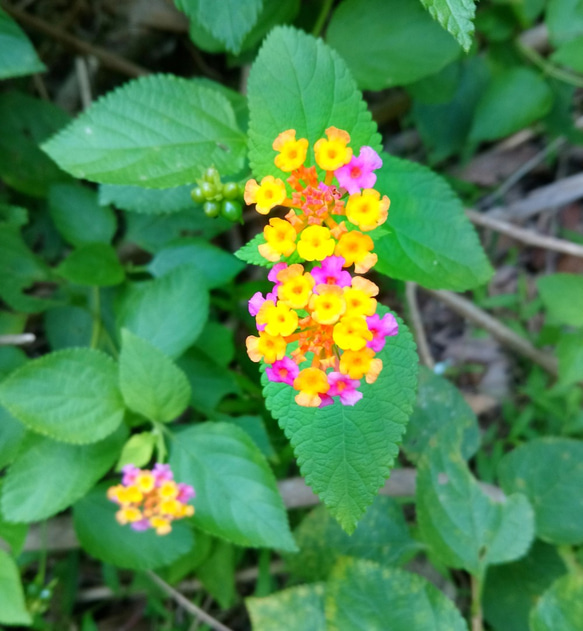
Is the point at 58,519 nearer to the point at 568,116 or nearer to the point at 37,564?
the point at 37,564

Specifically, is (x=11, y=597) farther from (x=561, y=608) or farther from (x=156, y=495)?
(x=561, y=608)

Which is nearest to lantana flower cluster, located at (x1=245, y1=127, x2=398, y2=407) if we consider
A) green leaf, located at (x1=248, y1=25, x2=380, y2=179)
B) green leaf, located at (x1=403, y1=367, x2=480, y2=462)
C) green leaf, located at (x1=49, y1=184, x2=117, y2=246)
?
green leaf, located at (x1=248, y1=25, x2=380, y2=179)

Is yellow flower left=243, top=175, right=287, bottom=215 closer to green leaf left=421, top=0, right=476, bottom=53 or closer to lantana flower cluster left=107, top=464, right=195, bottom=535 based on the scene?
green leaf left=421, top=0, right=476, bottom=53

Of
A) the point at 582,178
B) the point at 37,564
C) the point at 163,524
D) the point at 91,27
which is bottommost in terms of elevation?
the point at 37,564

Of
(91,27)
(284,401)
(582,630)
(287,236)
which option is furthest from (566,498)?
(91,27)

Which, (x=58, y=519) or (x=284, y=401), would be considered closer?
(x=284, y=401)

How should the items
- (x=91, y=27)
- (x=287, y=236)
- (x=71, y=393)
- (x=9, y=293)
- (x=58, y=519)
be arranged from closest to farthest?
1. (x=287, y=236)
2. (x=71, y=393)
3. (x=9, y=293)
4. (x=58, y=519)
5. (x=91, y=27)

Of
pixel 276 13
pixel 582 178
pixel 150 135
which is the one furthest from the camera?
pixel 582 178

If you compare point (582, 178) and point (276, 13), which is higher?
point (276, 13)
